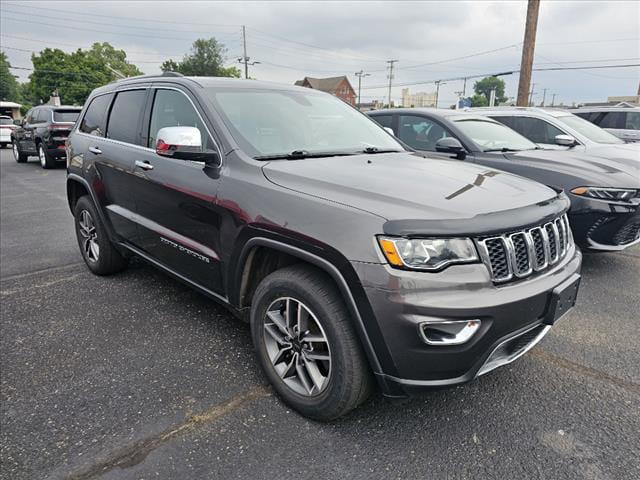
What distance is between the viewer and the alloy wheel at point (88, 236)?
4.26 metres

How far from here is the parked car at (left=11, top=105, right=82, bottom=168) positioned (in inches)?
498

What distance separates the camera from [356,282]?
187 cm

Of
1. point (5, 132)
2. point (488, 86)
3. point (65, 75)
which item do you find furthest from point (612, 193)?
point (488, 86)

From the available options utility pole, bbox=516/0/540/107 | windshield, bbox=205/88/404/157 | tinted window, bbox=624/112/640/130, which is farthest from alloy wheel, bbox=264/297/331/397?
utility pole, bbox=516/0/540/107

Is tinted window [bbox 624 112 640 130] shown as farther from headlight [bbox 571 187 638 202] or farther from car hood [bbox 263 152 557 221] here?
car hood [bbox 263 152 557 221]

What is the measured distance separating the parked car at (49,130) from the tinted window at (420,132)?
10.5 meters

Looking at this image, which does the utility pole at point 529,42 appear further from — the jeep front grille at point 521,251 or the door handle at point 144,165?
the door handle at point 144,165

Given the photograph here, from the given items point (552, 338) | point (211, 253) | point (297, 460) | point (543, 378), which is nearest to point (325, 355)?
point (297, 460)

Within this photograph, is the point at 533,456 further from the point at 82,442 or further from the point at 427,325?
the point at 82,442

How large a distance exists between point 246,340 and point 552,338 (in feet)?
7.16

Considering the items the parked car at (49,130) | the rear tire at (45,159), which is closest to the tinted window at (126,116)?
the parked car at (49,130)

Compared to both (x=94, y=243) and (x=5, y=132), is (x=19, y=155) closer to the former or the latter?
(x=5, y=132)

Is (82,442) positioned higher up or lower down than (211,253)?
lower down

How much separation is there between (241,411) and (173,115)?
2.06m
